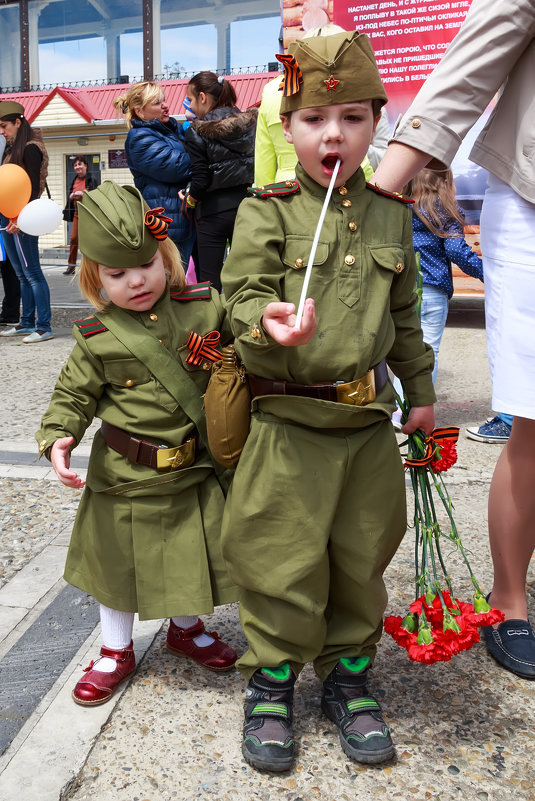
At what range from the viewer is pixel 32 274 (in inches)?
288

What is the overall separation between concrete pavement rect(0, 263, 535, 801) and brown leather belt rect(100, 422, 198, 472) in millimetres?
613

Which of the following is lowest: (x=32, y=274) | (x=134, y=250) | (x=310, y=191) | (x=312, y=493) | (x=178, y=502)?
(x=32, y=274)

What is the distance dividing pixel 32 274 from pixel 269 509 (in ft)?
19.7

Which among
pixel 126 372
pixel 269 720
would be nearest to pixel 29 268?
pixel 126 372

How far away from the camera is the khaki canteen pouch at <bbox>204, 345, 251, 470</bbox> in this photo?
1866mm

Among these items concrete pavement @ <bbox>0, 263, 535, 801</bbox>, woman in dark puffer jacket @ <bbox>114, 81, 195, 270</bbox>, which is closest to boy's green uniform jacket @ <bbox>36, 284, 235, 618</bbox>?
concrete pavement @ <bbox>0, 263, 535, 801</bbox>

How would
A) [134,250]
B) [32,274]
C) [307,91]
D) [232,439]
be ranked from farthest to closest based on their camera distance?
[32,274]
[134,250]
[232,439]
[307,91]

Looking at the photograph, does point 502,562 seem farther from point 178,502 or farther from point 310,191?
point 310,191

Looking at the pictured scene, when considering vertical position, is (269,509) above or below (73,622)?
above

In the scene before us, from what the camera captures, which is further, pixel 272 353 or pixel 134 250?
pixel 134 250

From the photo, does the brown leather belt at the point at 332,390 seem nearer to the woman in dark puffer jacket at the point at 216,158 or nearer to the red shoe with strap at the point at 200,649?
the red shoe with strap at the point at 200,649

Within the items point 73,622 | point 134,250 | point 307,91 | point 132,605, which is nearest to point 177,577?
point 132,605

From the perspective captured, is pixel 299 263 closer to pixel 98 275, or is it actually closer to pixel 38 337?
pixel 98 275

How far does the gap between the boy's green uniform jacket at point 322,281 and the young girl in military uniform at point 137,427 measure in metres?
0.32
